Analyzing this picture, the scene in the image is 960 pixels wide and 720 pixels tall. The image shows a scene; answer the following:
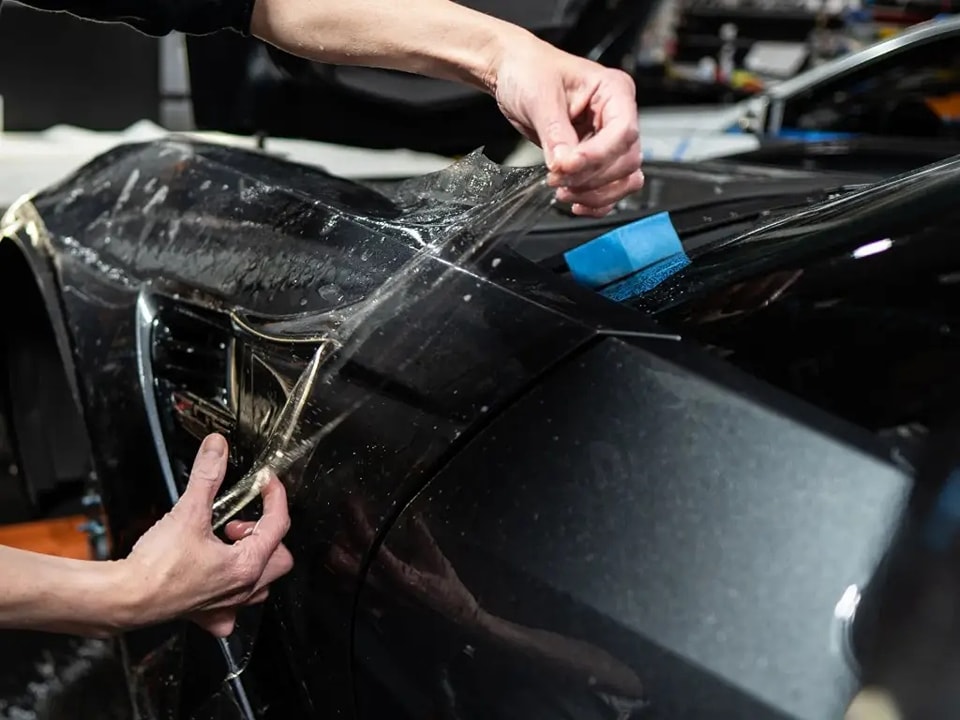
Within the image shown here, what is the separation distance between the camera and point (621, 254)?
1.05 metres

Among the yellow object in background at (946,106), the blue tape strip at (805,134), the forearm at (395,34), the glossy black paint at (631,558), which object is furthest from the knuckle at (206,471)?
the yellow object in background at (946,106)

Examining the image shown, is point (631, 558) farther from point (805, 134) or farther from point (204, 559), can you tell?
point (805, 134)

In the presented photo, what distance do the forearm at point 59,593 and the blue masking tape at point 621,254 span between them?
568 millimetres

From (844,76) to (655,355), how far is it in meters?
2.59

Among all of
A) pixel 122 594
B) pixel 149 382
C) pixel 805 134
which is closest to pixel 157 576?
pixel 122 594

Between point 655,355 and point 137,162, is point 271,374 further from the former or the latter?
point 137,162

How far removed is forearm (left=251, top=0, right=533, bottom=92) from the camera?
1109 millimetres

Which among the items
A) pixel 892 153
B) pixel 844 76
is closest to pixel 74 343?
pixel 892 153

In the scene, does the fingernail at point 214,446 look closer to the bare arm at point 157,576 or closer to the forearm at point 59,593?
the bare arm at point 157,576

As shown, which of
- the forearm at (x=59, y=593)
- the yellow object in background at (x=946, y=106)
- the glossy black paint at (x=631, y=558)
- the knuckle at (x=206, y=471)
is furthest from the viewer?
the yellow object in background at (x=946, y=106)

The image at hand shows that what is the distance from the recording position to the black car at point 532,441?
0.68 m

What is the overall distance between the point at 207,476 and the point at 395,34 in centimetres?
60

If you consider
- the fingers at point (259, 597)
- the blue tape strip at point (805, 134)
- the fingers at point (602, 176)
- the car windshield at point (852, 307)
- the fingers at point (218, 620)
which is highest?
the fingers at point (602, 176)

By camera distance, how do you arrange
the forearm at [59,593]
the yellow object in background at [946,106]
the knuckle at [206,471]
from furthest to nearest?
1. the yellow object in background at [946,106]
2. the knuckle at [206,471]
3. the forearm at [59,593]
